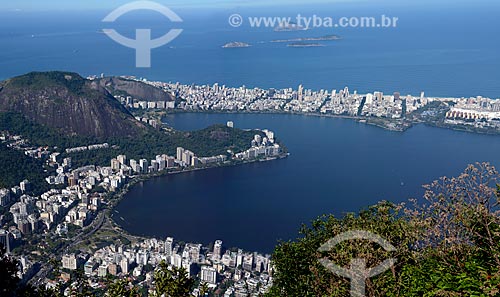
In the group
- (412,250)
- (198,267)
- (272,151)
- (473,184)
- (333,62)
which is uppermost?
(333,62)

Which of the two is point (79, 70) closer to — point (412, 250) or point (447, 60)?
point (447, 60)

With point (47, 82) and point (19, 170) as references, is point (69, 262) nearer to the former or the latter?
point (19, 170)

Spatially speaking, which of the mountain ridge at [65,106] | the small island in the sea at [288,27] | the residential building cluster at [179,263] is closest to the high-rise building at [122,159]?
the mountain ridge at [65,106]

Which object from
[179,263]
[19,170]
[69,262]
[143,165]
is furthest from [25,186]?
[179,263]

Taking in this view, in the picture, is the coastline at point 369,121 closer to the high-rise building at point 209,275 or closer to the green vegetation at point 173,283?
the high-rise building at point 209,275

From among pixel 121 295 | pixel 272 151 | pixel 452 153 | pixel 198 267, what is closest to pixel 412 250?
pixel 121 295

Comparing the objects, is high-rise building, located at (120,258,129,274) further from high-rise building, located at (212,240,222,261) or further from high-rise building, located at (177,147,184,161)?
high-rise building, located at (177,147,184,161)

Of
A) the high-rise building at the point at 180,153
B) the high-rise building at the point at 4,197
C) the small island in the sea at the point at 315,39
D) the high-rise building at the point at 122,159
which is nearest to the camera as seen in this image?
the high-rise building at the point at 4,197
